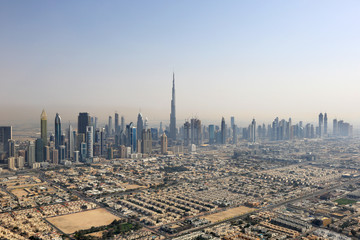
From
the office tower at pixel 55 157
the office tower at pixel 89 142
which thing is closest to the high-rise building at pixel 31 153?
Result: the office tower at pixel 55 157

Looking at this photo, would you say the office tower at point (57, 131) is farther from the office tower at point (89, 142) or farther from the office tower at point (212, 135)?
Answer: the office tower at point (212, 135)

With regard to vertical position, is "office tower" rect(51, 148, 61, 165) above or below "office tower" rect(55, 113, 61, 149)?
below

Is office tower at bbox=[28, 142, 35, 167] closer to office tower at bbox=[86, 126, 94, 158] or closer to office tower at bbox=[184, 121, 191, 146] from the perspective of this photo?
office tower at bbox=[86, 126, 94, 158]

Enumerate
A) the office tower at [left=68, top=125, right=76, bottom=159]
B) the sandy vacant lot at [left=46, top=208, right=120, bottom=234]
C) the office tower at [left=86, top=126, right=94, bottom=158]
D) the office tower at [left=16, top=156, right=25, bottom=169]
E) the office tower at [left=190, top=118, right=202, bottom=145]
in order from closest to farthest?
the sandy vacant lot at [left=46, top=208, right=120, bottom=234]
the office tower at [left=16, top=156, right=25, bottom=169]
the office tower at [left=86, top=126, right=94, bottom=158]
the office tower at [left=68, top=125, right=76, bottom=159]
the office tower at [left=190, top=118, right=202, bottom=145]

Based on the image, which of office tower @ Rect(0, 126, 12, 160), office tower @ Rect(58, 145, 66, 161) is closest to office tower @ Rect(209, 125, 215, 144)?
office tower @ Rect(58, 145, 66, 161)

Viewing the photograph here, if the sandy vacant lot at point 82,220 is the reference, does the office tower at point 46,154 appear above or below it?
above

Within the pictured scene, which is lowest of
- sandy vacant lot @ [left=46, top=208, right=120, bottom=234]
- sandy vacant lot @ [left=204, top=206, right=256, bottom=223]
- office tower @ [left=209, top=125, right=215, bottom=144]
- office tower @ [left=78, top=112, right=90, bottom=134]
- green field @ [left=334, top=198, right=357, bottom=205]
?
sandy vacant lot @ [left=46, top=208, right=120, bottom=234]

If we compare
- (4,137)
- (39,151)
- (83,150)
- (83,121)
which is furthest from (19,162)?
(83,121)
